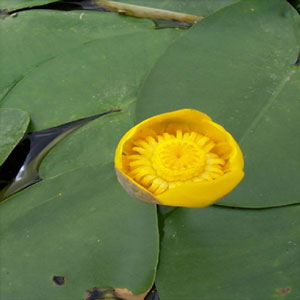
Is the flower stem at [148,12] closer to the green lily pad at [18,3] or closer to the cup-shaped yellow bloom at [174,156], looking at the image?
the green lily pad at [18,3]

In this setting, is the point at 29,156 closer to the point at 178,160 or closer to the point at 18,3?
the point at 178,160

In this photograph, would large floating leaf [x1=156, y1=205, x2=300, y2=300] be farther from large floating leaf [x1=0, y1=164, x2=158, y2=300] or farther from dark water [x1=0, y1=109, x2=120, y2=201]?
dark water [x1=0, y1=109, x2=120, y2=201]

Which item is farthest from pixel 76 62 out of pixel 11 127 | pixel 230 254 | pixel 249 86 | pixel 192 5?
pixel 230 254

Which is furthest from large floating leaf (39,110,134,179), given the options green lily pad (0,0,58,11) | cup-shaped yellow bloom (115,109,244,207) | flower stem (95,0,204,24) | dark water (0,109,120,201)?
green lily pad (0,0,58,11)

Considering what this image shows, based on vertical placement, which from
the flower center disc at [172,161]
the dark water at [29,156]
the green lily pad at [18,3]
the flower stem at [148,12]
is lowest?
the dark water at [29,156]

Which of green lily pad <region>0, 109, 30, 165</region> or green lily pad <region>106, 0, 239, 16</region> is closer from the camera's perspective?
green lily pad <region>0, 109, 30, 165</region>

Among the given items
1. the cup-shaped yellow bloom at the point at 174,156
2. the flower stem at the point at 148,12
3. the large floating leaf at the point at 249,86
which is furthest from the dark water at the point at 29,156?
the flower stem at the point at 148,12
